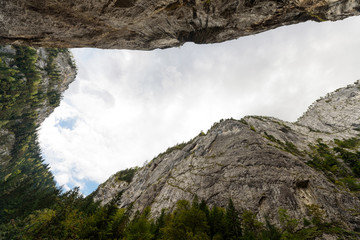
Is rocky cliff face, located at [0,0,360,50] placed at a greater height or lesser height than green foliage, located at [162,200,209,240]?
greater

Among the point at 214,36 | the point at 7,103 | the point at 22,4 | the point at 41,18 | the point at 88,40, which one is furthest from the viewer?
the point at 7,103

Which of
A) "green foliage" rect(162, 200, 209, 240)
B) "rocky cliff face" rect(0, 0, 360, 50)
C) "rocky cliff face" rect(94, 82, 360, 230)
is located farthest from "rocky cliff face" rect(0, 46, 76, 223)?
"rocky cliff face" rect(0, 0, 360, 50)

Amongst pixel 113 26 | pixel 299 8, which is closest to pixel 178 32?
pixel 113 26

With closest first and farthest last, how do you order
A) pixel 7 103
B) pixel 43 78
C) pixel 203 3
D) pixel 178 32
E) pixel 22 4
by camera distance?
pixel 22 4, pixel 203 3, pixel 178 32, pixel 7 103, pixel 43 78

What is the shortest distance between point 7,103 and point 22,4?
59672 millimetres

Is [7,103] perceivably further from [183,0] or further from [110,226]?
[183,0]

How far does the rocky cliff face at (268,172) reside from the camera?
24.5 m

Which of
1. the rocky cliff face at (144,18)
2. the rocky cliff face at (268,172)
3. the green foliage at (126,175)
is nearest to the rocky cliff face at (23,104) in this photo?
the rocky cliff face at (268,172)

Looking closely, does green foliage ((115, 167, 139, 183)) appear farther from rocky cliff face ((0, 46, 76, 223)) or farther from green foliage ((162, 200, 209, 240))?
green foliage ((162, 200, 209, 240))

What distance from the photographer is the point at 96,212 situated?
2125 centimetres

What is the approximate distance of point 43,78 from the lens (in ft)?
211

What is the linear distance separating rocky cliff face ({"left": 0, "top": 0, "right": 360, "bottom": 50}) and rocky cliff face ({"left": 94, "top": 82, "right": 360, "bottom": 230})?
22.6 m

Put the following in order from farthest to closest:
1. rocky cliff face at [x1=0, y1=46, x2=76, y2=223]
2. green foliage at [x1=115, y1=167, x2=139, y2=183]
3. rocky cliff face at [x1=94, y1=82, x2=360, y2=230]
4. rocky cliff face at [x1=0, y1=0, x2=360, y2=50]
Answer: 1. green foliage at [x1=115, y1=167, x2=139, y2=183]
2. rocky cliff face at [x1=0, y1=46, x2=76, y2=223]
3. rocky cliff face at [x1=94, y1=82, x2=360, y2=230]
4. rocky cliff face at [x1=0, y1=0, x2=360, y2=50]

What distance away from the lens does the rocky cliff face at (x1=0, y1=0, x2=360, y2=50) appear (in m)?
12.3
